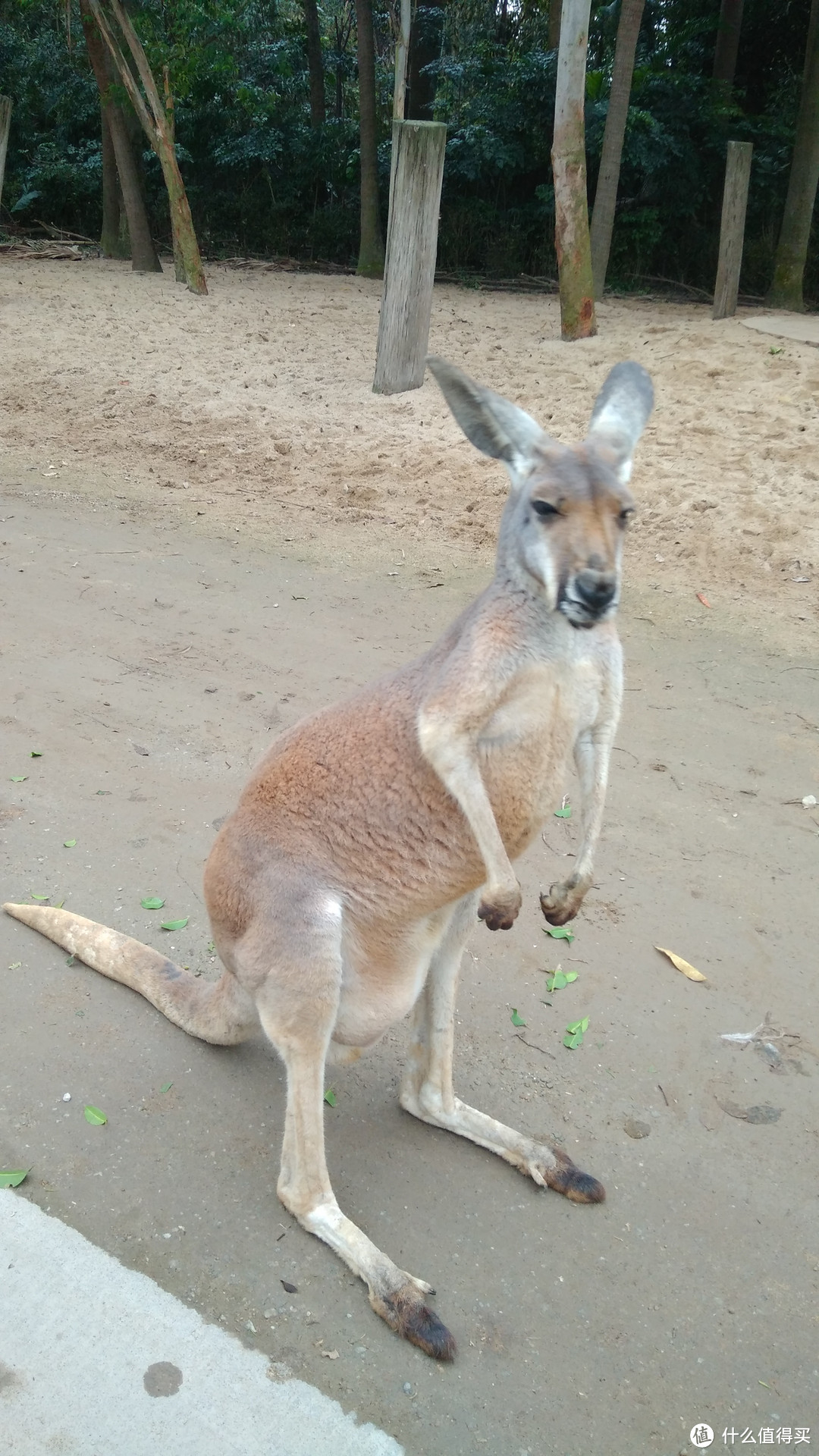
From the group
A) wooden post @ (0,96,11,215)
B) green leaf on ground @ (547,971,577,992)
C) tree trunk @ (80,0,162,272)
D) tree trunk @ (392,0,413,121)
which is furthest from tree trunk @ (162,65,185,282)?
green leaf on ground @ (547,971,577,992)

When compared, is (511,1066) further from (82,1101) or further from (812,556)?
(812,556)

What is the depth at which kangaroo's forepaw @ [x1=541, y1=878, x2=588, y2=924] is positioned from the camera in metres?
2.69

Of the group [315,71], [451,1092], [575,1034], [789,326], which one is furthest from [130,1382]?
[315,71]

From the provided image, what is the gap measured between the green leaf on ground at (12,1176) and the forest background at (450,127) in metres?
13.0

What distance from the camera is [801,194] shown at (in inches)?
483

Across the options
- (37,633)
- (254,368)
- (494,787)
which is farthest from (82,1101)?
(254,368)

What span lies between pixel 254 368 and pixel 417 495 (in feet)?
11.2

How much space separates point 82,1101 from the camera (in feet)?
9.84

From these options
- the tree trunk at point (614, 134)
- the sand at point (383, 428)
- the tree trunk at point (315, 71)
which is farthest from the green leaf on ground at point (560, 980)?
the tree trunk at point (315, 71)

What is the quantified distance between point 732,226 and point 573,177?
229cm

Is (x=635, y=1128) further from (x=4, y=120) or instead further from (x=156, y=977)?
(x=4, y=120)

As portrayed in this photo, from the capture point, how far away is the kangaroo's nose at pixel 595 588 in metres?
2.18

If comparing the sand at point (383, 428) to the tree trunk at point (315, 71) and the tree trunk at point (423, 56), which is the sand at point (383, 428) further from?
the tree trunk at point (315, 71)

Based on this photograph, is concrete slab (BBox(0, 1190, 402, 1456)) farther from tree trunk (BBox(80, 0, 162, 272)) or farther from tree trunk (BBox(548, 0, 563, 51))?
tree trunk (BBox(548, 0, 563, 51))
